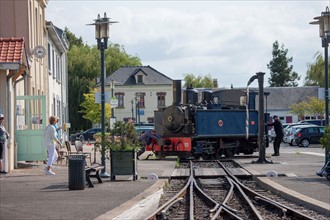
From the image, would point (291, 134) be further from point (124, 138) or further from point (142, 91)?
point (142, 91)

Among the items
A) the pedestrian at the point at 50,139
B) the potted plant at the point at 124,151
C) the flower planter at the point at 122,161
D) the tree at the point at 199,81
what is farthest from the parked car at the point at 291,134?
the tree at the point at 199,81

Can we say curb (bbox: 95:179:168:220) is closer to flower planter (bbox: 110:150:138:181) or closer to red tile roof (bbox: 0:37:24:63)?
flower planter (bbox: 110:150:138:181)

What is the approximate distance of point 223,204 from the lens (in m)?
15.9

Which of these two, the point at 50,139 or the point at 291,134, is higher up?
the point at 50,139

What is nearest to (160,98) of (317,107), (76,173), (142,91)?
(142,91)

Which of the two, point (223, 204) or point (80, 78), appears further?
point (80, 78)

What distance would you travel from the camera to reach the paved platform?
13828mm

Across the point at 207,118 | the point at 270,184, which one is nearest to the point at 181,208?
the point at 270,184

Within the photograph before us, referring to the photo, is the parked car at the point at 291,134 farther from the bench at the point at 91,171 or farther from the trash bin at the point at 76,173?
the trash bin at the point at 76,173

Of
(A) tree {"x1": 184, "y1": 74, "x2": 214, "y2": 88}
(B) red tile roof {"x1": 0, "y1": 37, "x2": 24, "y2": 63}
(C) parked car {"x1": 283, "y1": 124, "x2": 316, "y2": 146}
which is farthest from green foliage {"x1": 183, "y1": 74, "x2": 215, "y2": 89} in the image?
(B) red tile roof {"x1": 0, "y1": 37, "x2": 24, "y2": 63}

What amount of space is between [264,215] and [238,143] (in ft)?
73.2

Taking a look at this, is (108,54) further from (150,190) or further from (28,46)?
(150,190)

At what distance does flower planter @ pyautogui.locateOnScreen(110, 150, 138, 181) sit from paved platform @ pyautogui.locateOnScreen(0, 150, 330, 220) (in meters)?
0.27

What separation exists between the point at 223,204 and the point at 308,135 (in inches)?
1516
